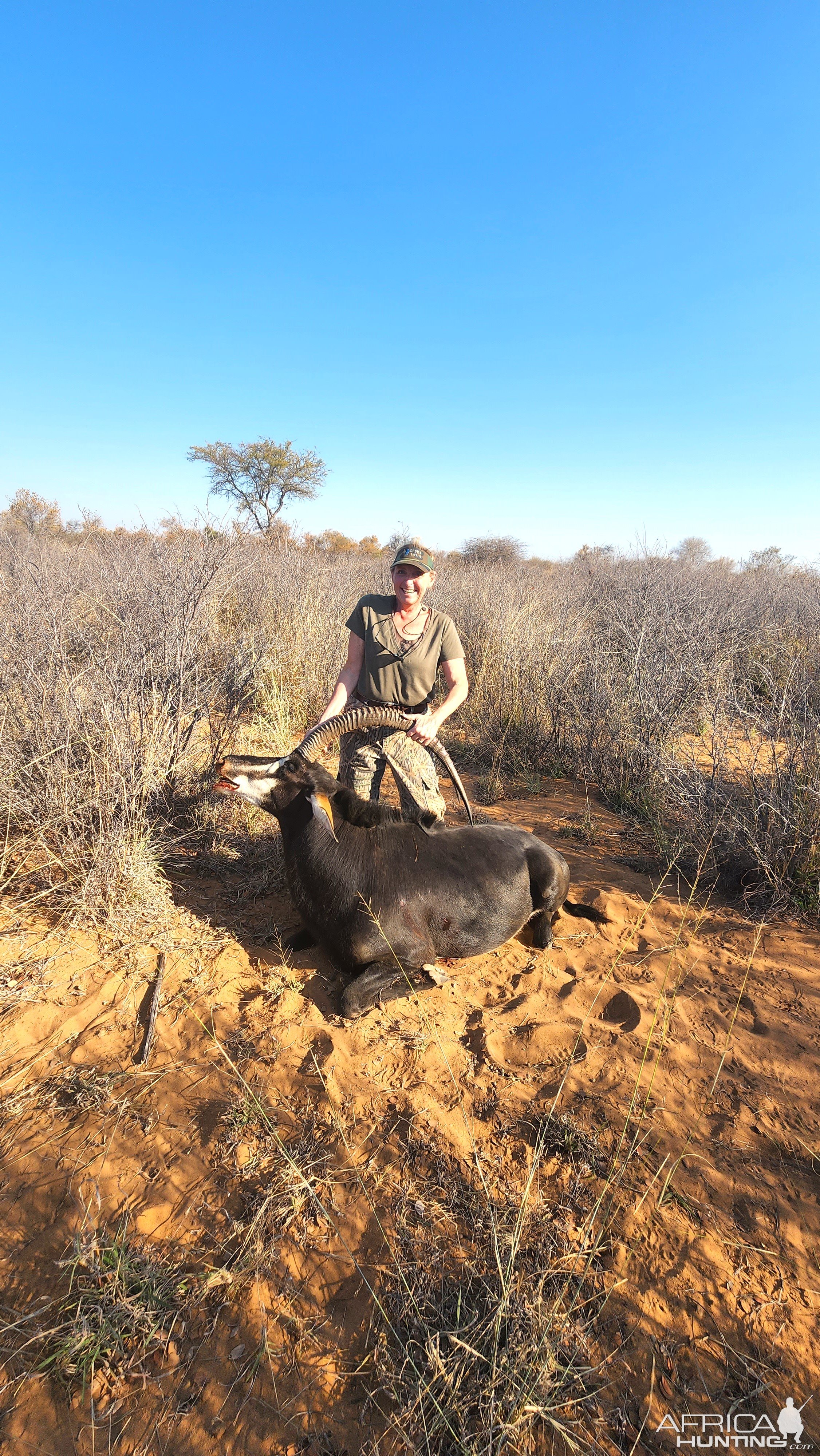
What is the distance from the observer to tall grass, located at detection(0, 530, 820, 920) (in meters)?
3.44

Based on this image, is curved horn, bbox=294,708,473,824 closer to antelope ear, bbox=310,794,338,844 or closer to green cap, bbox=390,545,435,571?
antelope ear, bbox=310,794,338,844

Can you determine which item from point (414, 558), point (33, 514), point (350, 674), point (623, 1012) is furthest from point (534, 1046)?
point (33, 514)

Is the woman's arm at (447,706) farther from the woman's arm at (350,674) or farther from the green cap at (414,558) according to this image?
the green cap at (414,558)

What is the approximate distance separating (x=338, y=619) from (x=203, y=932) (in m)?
6.27

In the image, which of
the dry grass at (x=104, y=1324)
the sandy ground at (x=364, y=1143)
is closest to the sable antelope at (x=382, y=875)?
the sandy ground at (x=364, y=1143)

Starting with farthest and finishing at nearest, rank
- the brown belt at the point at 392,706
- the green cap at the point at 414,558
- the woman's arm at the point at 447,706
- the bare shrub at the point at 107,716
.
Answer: the brown belt at the point at 392,706 → the green cap at the point at 414,558 → the woman's arm at the point at 447,706 → the bare shrub at the point at 107,716

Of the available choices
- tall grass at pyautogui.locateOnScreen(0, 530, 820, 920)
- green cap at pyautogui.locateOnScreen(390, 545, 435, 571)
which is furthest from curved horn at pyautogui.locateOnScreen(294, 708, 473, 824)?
tall grass at pyautogui.locateOnScreen(0, 530, 820, 920)

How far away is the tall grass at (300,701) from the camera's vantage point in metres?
3.44

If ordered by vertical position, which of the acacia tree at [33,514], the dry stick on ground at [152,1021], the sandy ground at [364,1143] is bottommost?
the sandy ground at [364,1143]

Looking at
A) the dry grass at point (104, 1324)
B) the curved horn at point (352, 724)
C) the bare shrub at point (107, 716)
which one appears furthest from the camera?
the bare shrub at point (107, 716)

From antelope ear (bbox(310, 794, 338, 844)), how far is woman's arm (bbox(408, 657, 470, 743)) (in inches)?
26.1

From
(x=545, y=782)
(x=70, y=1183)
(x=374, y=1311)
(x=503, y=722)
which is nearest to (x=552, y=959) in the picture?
(x=374, y=1311)

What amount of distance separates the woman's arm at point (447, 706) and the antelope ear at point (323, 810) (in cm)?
66

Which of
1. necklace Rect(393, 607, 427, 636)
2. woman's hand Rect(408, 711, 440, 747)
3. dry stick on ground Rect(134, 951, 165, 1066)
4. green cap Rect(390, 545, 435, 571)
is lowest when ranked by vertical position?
dry stick on ground Rect(134, 951, 165, 1066)
